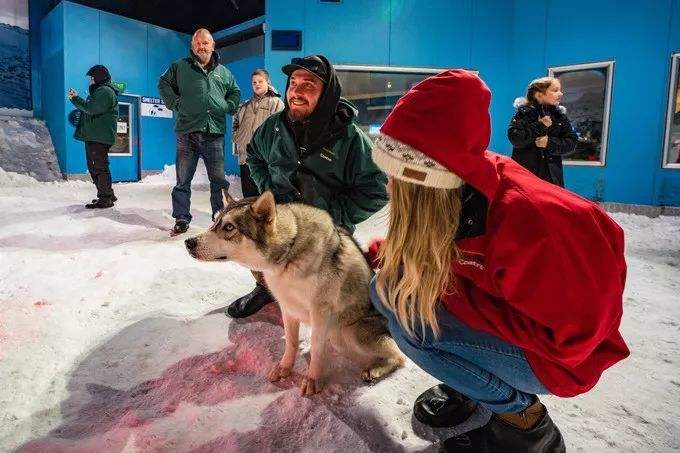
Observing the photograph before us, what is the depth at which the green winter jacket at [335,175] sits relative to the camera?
8.53 ft

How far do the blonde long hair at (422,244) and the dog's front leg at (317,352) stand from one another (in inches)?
23.0

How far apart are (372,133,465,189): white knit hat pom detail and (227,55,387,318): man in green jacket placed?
126 cm

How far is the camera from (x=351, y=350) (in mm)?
2170

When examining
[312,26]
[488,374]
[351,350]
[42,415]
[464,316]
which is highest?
[312,26]

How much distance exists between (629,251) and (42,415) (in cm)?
570

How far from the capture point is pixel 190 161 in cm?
499

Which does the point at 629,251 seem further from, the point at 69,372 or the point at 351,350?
the point at 69,372

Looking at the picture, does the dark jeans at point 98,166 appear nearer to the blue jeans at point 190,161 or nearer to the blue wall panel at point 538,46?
the blue jeans at point 190,161

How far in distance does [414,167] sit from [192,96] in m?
4.28

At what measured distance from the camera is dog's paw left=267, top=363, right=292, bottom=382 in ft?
6.77

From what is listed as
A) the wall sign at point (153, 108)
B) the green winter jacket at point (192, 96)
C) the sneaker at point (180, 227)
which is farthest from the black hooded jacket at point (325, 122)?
the wall sign at point (153, 108)

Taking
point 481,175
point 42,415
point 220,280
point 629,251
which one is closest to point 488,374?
point 481,175

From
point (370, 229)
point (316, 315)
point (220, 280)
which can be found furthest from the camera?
point (370, 229)

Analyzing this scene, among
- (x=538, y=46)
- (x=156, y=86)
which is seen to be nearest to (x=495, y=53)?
(x=538, y=46)
